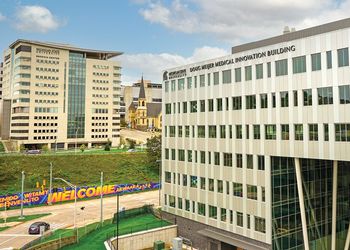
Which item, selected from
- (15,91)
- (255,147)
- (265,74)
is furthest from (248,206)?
(15,91)

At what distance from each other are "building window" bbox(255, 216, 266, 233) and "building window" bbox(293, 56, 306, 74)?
16051 millimetres

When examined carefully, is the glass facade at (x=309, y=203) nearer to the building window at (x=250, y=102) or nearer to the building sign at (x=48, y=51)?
the building window at (x=250, y=102)

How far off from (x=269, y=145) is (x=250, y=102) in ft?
18.0

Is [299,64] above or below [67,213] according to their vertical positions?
above

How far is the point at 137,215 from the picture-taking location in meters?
52.9

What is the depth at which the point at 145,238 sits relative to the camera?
141 ft

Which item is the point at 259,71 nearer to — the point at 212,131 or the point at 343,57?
the point at 343,57

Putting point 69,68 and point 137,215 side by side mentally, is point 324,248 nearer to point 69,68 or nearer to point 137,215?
point 137,215

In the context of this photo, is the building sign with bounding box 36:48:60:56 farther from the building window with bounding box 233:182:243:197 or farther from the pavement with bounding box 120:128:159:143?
the building window with bounding box 233:182:243:197

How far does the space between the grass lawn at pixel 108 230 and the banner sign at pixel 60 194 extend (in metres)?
19.0

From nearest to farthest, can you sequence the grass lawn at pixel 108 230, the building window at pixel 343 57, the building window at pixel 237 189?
the building window at pixel 343 57 < the building window at pixel 237 189 < the grass lawn at pixel 108 230

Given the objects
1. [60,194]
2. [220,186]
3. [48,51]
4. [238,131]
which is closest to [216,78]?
[238,131]

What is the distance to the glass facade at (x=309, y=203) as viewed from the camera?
3666 cm

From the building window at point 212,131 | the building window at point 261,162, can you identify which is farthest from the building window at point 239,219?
the building window at point 212,131
